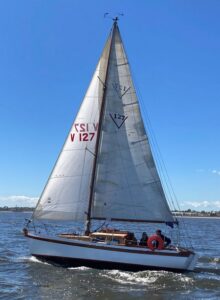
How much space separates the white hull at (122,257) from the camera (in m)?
23.3

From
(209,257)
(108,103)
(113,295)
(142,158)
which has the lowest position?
(113,295)

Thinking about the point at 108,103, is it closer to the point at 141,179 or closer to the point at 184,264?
the point at 141,179

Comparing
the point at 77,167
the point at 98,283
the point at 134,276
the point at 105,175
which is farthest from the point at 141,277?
the point at 77,167

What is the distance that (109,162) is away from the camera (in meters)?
26.4

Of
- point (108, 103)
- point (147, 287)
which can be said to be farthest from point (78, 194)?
point (147, 287)

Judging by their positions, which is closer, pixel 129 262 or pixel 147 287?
Answer: pixel 147 287

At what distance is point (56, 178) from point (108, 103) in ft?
16.2

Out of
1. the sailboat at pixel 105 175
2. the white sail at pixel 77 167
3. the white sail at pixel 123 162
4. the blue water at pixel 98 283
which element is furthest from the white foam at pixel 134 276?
the white sail at pixel 77 167

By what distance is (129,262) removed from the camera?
23.4 m

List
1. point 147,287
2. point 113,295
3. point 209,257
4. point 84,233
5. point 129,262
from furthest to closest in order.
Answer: point 209,257, point 84,233, point 129,262, point 147,287, point 113,295

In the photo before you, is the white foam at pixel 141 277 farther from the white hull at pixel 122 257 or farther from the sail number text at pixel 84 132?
→ the sail number text at pixel 84 132

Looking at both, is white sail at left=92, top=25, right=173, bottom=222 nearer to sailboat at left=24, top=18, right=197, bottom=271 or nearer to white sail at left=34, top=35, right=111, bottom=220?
sailboat at left=24, top=18, right=197, bottom=271

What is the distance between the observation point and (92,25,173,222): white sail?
25.8m

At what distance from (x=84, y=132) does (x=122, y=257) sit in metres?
7.21
